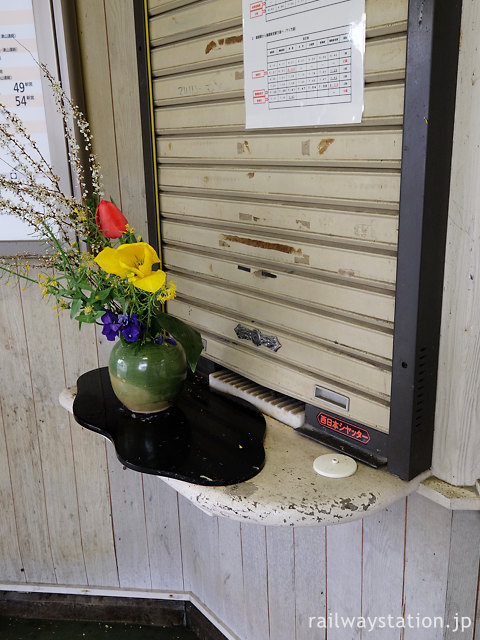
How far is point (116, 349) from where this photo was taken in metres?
1.35

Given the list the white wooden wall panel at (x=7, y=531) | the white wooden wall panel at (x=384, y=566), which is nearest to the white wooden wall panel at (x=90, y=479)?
the white wooden wall panel at (x=7, y=531)

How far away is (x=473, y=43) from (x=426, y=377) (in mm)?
531

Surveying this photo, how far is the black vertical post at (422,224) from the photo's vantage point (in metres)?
0.91

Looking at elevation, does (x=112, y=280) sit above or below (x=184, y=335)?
above

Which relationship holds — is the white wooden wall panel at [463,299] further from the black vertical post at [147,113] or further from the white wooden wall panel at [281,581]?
the black vertical post at [147,113]

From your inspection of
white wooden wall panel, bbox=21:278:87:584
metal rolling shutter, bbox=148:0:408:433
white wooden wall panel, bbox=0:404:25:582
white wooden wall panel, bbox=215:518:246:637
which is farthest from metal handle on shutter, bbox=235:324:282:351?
white wooden wall panel, bbox=0:404:25:582

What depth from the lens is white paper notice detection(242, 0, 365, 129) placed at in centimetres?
102

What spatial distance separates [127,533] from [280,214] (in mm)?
1420

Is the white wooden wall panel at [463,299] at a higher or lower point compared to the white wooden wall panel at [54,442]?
higher

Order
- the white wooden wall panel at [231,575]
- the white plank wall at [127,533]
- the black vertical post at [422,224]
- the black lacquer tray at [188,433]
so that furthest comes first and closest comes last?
the white wooden wall panel at [231,575] < the white plank wall at [127,533] < the black lacquer tray at [188,433] < the black vertical post at [422,224]

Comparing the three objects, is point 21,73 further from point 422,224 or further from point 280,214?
point 422,224

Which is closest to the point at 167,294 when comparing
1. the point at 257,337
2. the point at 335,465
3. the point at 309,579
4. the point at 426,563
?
the point at 257,337

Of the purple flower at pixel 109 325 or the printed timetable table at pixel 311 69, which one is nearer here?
the printed timetable table at pixel 311 69

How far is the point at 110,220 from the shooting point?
4.03 ft
